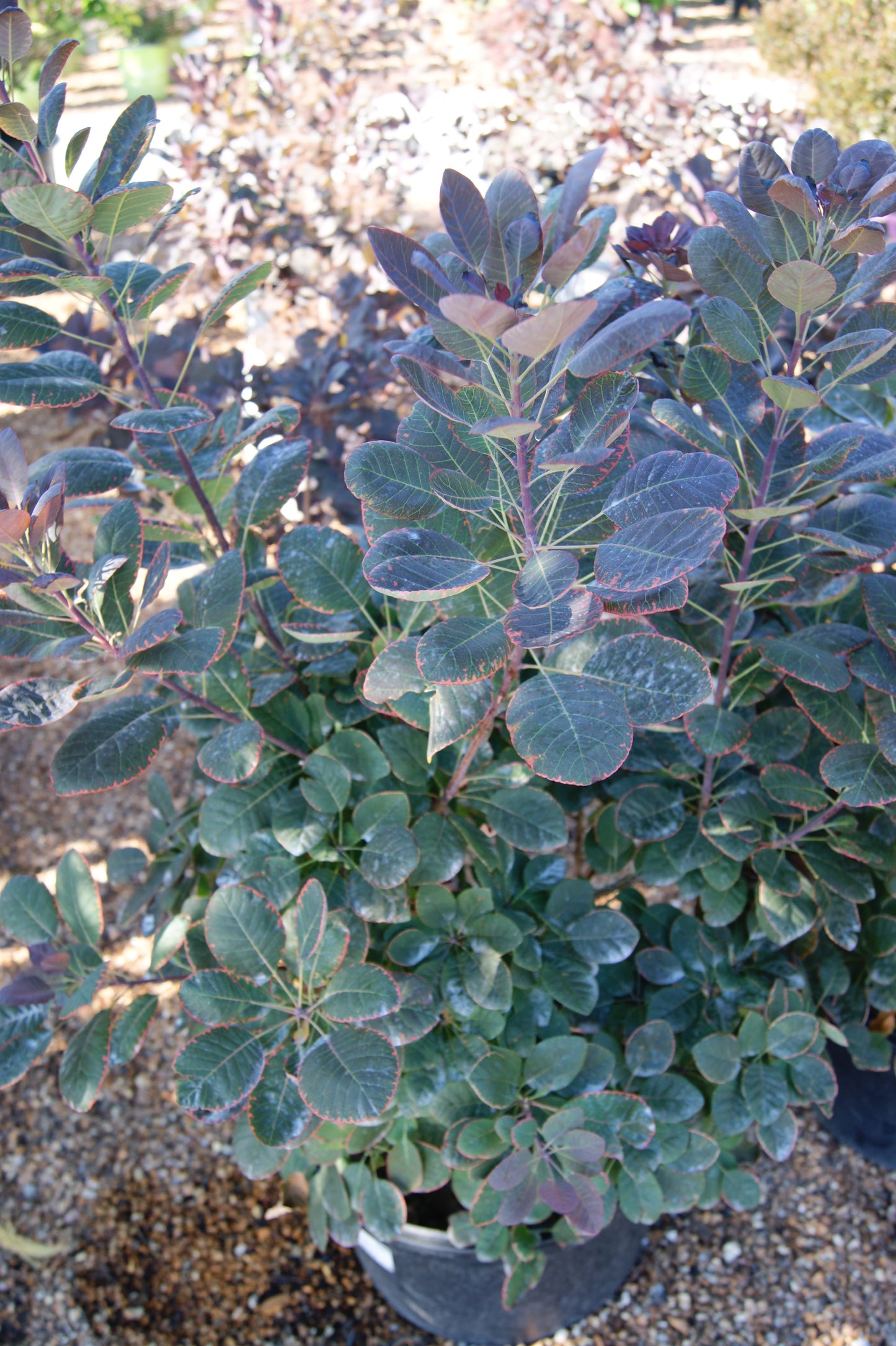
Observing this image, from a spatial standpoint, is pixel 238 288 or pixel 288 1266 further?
pixel 288 1266

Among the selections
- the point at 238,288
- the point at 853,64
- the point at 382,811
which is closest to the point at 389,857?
the point at 382,811

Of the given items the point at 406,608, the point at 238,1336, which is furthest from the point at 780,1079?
the point at 238,1336

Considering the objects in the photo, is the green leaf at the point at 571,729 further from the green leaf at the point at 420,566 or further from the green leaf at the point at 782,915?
the green leaf at the point at 782,915

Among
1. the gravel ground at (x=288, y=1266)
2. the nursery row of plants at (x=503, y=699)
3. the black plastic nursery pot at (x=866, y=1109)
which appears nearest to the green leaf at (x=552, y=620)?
the nursery row of plants at (x=503, y=699)

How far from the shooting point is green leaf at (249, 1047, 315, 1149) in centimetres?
97

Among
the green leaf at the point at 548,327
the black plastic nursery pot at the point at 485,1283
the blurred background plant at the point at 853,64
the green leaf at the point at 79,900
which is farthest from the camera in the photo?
the blurred background plant at the point at 853,64

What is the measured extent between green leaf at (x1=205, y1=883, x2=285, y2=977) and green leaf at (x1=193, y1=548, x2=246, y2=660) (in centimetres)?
27

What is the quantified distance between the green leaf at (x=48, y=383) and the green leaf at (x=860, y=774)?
34.4 inches

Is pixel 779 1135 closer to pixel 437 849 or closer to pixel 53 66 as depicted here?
pixel 437 849

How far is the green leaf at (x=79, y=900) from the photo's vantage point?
121 centimetres

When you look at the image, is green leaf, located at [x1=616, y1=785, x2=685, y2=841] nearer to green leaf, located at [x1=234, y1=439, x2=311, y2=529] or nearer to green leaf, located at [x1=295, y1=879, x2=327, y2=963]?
green leaf, located at [x1=295, y1=879, x2=327, y2=963]

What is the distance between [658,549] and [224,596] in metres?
0.47

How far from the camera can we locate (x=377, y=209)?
3.13 m

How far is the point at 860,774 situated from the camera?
40.3 inches
